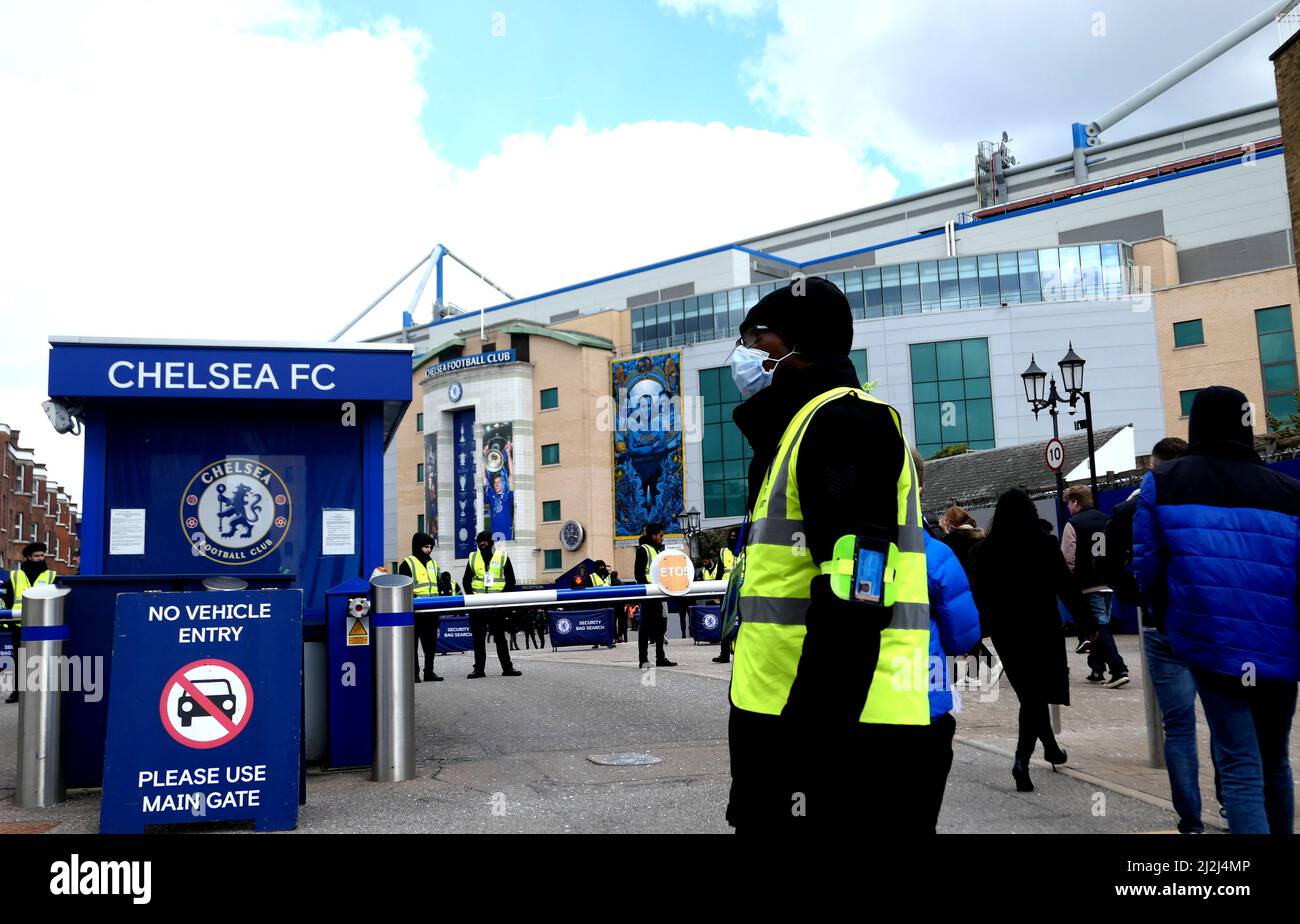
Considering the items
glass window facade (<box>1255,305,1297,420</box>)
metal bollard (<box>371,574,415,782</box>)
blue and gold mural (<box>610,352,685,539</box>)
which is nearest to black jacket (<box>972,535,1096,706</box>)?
Answer: metal bollard (<box>371,574,415,782</box>)

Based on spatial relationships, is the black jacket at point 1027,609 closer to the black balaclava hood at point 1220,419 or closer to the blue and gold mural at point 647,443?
the black balaclava hood at point 1220,419

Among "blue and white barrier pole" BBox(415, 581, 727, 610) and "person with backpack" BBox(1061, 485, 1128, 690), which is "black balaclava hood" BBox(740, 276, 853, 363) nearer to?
"blue and white barrier pole" BBox(415, 581, 727, 610)

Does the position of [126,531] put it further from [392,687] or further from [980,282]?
[980,282]

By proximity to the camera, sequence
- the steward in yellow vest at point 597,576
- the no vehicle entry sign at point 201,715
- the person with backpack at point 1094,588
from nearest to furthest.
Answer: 1. the no vehicle entry sign at point 201,715
2. the person with backpack at point 1094,588
3. the steward in yellow vest at point 597,576

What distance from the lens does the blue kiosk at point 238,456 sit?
739cm

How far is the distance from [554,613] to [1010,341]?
Answer: 40.6 m

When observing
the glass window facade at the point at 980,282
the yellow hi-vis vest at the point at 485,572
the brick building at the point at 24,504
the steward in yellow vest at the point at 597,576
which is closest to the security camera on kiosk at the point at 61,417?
the yellow hi-vis vest at the point at 485,572

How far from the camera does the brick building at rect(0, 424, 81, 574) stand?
77.6 meters

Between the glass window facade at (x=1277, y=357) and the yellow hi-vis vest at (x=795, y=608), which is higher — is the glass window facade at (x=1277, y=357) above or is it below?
above

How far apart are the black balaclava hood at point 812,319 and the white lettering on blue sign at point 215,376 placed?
5364 mm

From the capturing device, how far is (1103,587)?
449 inches

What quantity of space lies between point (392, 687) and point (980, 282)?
54574mm

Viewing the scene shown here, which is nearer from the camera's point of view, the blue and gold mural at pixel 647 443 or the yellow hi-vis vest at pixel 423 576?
the yellow hi-vis vest at pixel 423 576

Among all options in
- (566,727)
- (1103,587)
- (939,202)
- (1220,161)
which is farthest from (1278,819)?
(939,202)
